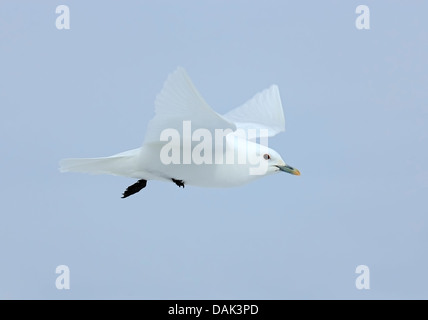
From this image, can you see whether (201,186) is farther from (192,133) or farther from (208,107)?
(208,107)

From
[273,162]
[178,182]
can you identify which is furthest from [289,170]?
[178,182]

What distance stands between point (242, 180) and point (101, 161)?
1.53m

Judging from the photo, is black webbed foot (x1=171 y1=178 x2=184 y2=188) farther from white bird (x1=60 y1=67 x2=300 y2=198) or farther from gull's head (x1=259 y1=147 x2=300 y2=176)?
gull's head (x1=259 y1=147 x2=300 y2=176)

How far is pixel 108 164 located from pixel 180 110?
4.56ft

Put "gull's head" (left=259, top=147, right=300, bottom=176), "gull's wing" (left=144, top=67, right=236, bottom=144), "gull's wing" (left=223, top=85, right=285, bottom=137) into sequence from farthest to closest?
"gull's wing" (left=223, top=85, right=285, bottom=137) < "gull's head" (left=259, top=147, right=300, bottom=176) < "gull's wing" (left=144, top=67, right=236, bottom=144)

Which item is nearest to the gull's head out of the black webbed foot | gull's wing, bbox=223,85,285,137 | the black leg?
gull's wing, bbox=223,85,285,137

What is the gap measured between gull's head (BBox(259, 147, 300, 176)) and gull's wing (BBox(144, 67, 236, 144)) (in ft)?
3.58

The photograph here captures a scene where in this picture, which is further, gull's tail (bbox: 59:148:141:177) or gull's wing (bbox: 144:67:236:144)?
gull's tail (bbox: 59:148:141:177)

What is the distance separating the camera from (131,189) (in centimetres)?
909

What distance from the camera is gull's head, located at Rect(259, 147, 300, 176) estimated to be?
8867mm

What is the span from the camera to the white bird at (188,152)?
7469 millimetres

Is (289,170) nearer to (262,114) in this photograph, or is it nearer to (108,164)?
(262,114)

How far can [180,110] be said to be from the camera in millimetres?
7539

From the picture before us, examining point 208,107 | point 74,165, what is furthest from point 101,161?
point 208,107
